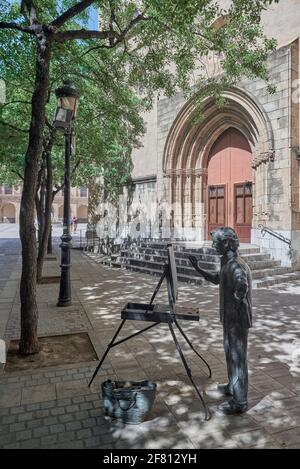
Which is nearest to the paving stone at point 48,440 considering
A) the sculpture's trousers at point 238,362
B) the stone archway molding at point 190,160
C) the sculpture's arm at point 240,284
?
the sculpture's trousers at point 238,362

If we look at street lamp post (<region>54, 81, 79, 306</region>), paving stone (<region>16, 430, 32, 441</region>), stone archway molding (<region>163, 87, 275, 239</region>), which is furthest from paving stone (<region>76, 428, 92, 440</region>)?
stone archway molding (<region>163, 87, 275, 239</region>)

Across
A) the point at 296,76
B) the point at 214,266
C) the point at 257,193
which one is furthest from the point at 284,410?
the point at 296,76

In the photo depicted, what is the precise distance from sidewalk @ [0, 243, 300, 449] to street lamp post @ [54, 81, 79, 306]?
1.93 ft

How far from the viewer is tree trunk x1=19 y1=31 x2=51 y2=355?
15.5 ft

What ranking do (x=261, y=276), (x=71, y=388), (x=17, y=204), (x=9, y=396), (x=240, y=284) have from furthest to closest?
(x=17, y=204) < (x=261, y=276) < (x=71, y=388) < (x=9, y=396) < (x=240, y=284)

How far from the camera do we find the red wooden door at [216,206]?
1495 centimetres

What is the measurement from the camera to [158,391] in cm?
380

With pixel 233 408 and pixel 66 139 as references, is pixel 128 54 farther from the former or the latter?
pixel 233 408

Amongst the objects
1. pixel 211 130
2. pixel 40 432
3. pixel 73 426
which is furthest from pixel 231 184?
pixel 40 432

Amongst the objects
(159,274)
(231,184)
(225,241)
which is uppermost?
(231,184)

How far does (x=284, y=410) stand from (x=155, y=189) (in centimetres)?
1454

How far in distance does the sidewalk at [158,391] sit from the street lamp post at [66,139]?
59 centimetres

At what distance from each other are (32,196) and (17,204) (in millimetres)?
57874
